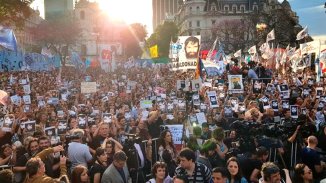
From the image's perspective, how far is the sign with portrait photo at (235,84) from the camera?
17609 millimetres

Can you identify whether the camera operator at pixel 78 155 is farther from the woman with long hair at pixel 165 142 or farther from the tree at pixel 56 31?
the tree at pixel 56 31

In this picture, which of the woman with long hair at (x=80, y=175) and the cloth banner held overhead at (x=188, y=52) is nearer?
the woman with long hair at (x=80, y=175)

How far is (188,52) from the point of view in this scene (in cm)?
2122

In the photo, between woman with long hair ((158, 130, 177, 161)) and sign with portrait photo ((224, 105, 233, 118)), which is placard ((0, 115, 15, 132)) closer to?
woman with long hair ((158, 130, 177, 161))

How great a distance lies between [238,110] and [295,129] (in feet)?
16.5

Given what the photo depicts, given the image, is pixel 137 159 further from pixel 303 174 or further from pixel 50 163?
pixel 303 174

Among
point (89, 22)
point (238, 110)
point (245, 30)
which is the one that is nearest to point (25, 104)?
point (238, 110)

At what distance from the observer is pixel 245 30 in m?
76.5

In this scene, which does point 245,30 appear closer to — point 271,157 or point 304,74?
point 304,74

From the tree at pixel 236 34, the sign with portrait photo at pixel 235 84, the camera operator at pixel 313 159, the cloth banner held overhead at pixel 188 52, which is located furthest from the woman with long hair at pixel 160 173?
the tree at pixel 236 34

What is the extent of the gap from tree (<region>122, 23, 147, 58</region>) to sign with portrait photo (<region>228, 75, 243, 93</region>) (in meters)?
86.9

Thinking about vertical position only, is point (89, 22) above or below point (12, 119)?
above

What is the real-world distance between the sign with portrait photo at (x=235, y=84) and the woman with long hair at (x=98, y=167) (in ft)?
33.4

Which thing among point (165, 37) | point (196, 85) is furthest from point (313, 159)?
point (165, 37)
